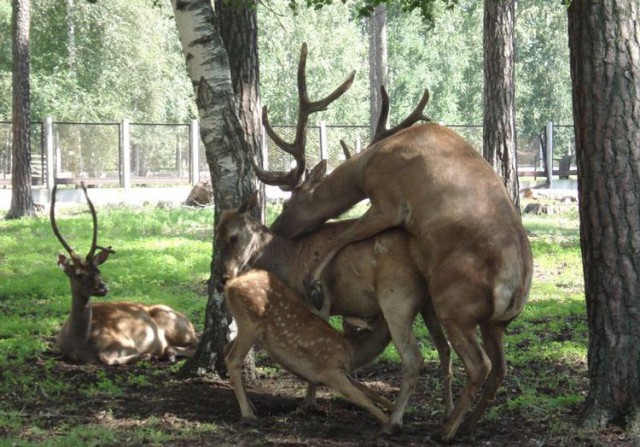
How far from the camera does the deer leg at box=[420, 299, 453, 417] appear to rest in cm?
734

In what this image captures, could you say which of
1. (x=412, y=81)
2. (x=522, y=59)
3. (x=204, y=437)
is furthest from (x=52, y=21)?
(x=204, y=437)

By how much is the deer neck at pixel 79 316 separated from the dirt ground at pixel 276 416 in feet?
2.05

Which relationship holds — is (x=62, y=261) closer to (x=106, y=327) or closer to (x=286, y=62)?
(x=106, y=327)

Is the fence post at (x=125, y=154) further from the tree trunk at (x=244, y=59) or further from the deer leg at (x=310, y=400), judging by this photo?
the deer leg at (x=310, y=400)

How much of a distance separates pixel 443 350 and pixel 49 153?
23.6 meters

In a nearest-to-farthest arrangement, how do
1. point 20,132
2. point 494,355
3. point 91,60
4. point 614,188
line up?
point 614,188, point 494,355, point 20,132, point 91,60

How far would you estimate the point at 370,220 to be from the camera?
7.32m

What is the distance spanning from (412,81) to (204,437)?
5448 cm

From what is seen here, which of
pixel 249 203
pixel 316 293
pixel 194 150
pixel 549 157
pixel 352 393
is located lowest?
pixel 352 393

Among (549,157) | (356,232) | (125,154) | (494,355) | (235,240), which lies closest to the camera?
(494,355)

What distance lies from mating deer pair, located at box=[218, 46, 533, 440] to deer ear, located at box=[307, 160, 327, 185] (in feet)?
1.57

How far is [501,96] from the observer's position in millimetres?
17031

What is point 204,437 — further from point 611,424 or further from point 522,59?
point 522,59

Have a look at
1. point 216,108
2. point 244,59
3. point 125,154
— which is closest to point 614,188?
point 216,108
